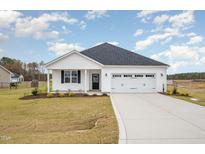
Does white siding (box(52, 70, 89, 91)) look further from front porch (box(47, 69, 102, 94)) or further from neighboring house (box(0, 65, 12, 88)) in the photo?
neighboring house (box(0, 65, 12, 88))

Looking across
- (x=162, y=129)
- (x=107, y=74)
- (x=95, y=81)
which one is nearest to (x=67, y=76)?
(x=95, y=81)

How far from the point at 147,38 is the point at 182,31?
135 inches

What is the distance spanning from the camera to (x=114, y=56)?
25.4 metres

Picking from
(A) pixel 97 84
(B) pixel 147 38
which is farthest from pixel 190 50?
(A) pixel 97 84

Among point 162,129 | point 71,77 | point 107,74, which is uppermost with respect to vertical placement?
point 107,74

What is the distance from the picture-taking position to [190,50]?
22.0 m

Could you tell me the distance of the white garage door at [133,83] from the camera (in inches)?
916

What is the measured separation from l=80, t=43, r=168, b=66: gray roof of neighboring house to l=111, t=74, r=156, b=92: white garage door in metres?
1.28

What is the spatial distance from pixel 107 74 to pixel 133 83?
268 cm

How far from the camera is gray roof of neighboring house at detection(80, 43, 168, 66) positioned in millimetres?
23766

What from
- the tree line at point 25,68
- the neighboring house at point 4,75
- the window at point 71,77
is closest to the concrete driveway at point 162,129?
the window at point 71,77

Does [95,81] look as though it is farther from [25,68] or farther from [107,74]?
[25,68]

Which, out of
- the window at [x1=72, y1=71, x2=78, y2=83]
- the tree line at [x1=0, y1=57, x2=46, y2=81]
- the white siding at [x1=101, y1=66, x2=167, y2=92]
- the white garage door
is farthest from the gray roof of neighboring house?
the tree line at [x1=0, y1=57, x2=46, y2=81]
